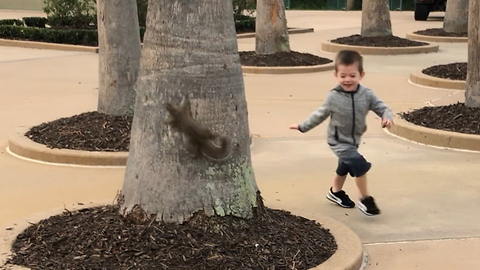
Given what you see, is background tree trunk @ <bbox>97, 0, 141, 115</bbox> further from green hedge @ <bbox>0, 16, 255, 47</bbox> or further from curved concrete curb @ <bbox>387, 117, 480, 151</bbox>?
green hedge @ <bbox>0, 16, 255, 47</bbox>

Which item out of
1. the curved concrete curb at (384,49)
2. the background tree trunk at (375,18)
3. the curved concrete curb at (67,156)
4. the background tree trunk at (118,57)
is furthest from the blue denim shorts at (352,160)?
the background tree trunk at (375,18)

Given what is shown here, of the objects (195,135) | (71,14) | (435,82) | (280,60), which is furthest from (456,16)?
(195,135)

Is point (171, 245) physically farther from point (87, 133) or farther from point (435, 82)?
point (435, 82)

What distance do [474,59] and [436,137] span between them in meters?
1.27

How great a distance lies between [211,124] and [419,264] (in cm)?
159

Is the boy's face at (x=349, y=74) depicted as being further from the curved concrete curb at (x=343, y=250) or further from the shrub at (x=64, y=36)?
the shrub at (x=64, y=36)

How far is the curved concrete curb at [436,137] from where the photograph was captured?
812 centimetres

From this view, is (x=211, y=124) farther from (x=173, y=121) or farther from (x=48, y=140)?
(x=48, y=140)

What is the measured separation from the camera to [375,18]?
18562 mm

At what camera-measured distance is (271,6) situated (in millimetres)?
14844

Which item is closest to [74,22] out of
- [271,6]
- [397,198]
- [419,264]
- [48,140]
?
[271,6]

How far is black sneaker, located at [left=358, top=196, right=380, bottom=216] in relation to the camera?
5.96m

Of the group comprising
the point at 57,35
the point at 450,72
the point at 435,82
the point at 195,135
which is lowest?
the point at 435,82

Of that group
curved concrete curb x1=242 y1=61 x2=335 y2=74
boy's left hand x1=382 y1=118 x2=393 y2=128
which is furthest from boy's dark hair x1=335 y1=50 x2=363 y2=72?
curved concrete curb x1=242 y1=61 x2=335 y2=74
